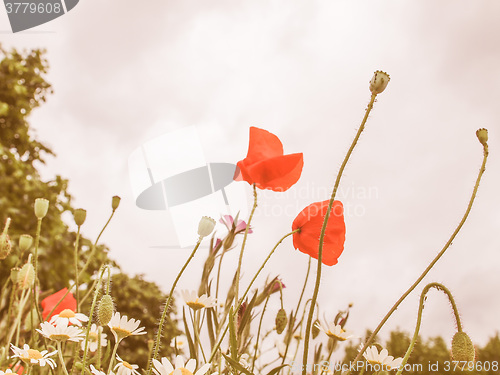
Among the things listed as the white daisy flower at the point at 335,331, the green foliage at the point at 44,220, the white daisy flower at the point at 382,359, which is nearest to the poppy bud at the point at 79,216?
the white daisy flower at the point at 335,331

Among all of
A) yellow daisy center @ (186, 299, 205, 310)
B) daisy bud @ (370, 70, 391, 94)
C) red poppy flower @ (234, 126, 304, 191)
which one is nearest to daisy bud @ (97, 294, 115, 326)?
yellow daisy center @ (186, 299, 205, 310)

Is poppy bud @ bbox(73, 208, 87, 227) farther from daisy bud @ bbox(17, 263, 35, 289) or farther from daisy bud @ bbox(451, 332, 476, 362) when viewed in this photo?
daisy bud @ bbox(451, 332, 476, 362)

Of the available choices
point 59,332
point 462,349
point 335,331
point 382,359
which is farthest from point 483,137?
point 59,332

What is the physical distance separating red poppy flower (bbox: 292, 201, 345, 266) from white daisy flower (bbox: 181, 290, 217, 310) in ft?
0.89

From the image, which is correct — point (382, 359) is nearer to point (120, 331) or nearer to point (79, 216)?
point (120, 331)

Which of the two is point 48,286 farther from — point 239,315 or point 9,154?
point 239,315

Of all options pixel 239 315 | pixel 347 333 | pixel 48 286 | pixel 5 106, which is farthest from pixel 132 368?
pixel 5 106

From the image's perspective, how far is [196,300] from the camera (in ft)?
4.03

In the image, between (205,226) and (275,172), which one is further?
(275,172)

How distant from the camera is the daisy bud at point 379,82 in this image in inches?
32.2

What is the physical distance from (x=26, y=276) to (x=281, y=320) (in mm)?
668

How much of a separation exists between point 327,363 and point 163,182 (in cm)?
244

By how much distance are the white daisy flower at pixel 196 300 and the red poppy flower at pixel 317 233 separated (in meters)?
0.27

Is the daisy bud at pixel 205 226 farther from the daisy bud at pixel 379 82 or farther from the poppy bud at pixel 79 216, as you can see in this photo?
the poppy bud at pixel 79 216
